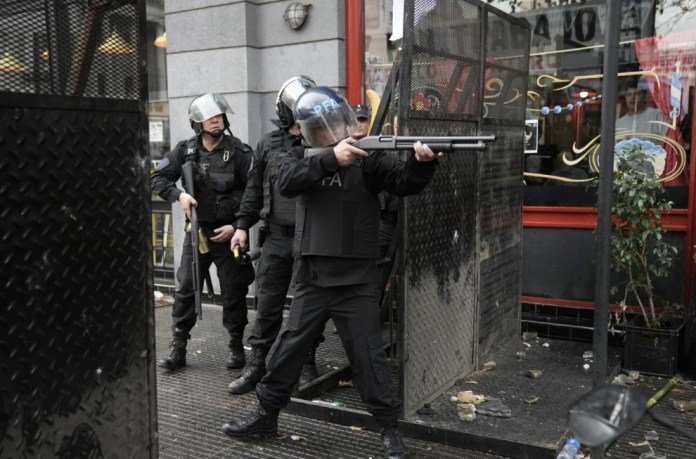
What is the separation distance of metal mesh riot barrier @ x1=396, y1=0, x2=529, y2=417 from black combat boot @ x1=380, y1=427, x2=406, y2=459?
40 centimetres

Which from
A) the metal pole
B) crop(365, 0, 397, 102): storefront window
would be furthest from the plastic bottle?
crop(365, 0, 397, 102): storefront window

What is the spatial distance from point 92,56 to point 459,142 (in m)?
1.71

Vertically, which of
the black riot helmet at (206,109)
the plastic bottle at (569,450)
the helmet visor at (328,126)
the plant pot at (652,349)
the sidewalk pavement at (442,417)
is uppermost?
the black riot helmet at (206,109)

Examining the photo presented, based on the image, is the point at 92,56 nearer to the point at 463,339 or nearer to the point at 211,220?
the point at 211,220

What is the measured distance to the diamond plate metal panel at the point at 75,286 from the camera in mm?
2309

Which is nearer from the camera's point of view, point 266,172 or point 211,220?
point 266,172

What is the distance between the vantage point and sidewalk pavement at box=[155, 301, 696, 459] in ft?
12.9

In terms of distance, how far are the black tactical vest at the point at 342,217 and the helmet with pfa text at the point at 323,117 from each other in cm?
20

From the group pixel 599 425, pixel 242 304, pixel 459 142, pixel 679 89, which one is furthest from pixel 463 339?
pixel 599 425

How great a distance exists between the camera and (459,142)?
333 centimetres

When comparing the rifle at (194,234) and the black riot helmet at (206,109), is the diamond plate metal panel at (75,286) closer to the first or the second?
the rifle at (194,234)

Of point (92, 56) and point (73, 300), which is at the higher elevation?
point (92, 56)

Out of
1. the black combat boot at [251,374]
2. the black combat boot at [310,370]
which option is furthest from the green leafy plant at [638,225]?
the black combat boot at [251,374]

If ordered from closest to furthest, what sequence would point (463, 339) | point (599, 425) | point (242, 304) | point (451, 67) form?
point (599, 425) < point (451, 67) < point (463, 339) < point (242, 304)
